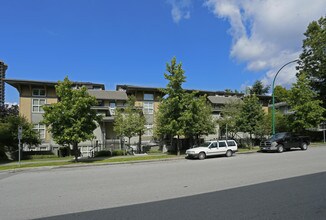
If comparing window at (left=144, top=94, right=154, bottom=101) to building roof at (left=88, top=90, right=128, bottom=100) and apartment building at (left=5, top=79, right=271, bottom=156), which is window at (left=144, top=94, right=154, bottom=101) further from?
building roof at (left=88, top=90, right=128, bottom=100)

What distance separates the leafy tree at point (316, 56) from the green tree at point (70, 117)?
118 ft

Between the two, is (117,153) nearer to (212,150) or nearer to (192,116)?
(192,116)

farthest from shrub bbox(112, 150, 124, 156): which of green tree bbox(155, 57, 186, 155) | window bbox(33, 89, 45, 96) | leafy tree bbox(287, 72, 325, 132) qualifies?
leafy tree bbox(287, 72, 325, 132)

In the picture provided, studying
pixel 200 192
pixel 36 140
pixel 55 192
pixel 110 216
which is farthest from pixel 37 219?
pixel 36 140

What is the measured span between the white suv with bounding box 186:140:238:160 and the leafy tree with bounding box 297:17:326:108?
26173 millimetres

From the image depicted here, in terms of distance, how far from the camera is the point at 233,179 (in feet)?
35.2

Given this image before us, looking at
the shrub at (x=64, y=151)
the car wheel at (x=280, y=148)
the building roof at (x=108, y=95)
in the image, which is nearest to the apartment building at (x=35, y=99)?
the shrub at (x=64, y=151)

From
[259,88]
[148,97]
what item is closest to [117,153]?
[148,97]

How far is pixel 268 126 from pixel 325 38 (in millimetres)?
18853

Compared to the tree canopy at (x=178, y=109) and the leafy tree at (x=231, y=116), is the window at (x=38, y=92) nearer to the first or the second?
the tree canopy at (x=178, y=109)

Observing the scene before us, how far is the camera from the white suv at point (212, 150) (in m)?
22.6

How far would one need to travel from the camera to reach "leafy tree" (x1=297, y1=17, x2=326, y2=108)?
4194 cm

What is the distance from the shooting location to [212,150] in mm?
23234

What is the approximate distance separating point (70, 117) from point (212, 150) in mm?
12381
